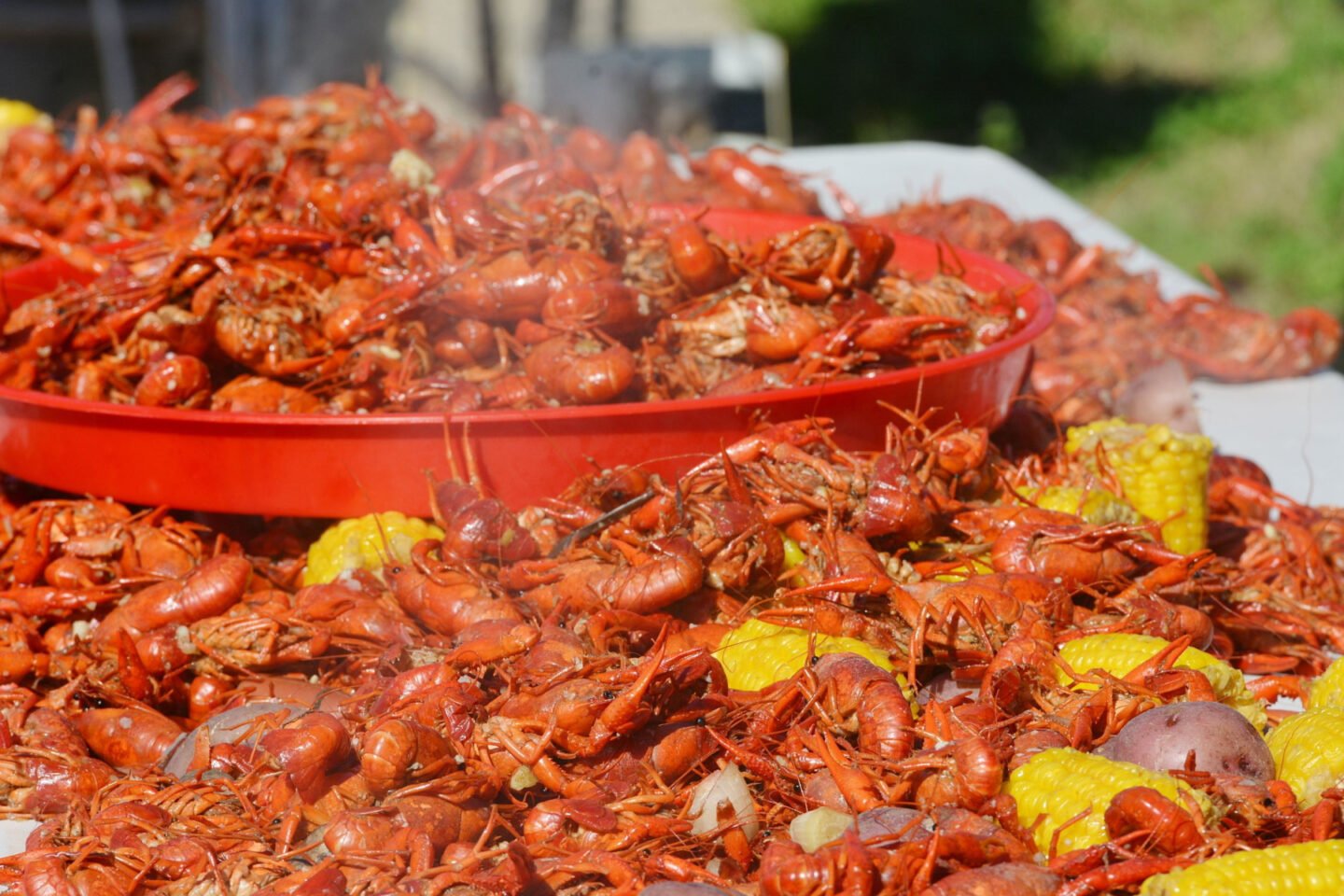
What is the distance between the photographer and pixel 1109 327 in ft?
16.8

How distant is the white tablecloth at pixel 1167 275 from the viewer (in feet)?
14.8

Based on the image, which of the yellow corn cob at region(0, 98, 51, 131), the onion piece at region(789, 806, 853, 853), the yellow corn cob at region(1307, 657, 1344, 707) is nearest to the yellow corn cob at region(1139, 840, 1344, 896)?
the onion piece at region(789, 806, 853, 853)

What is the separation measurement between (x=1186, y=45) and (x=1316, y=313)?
972cm

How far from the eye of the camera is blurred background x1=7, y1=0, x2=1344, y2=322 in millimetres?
9289

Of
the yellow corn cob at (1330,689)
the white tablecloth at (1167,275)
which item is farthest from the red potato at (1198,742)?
the white tablecloth at (1167,275)

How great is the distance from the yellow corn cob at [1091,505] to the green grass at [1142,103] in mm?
6047

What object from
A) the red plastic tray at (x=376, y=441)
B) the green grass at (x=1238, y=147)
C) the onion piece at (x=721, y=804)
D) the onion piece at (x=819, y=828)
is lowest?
the green grass at (x=1238, y=147)

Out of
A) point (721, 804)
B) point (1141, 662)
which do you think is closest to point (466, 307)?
point (721, 804)

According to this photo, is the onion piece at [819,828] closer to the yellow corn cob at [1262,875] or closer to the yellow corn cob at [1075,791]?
the yellow corn cob at [1075,791]

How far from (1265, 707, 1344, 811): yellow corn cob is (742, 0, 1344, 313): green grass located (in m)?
6.85

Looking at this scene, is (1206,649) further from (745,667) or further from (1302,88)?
(1302,88)

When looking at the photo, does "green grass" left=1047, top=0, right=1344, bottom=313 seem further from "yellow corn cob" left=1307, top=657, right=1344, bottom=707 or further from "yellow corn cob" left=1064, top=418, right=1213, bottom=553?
"yellow corn cob" left=1307, top=657, right=1344, bottom=707

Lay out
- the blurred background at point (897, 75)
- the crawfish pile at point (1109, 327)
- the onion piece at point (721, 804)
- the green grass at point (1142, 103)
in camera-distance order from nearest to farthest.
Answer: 1. the onion piece at point (721, 804)
2. the crawfish pile at point (1109, 327)
3. the blurred background at point (897, 75)
4. the green grass at point (1142, 103)

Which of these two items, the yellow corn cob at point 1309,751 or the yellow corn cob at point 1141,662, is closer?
the yellow corn cob at point 1309,751
